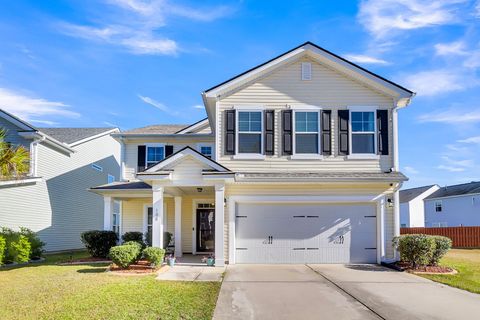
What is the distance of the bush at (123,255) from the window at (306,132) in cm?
692

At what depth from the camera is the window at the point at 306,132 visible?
1584cm

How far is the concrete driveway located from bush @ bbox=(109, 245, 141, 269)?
3.00 m

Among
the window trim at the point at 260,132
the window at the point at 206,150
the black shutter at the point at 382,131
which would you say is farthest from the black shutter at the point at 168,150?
the black shutter at the point at 382,131

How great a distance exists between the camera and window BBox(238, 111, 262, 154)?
15781 mm

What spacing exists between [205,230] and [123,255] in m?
7.16

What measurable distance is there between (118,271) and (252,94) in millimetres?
7854

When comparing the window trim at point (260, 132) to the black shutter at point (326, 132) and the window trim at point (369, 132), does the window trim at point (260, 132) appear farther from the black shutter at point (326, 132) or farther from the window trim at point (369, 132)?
the window trim at point (369, 132)

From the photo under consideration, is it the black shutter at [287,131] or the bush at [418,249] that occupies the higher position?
the black shutter at [287,131]

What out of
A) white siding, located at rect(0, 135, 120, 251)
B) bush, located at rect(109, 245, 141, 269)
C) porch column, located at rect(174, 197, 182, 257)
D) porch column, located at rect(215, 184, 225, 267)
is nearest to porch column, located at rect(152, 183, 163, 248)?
bush, located at rect(109, 245, 141, 269)

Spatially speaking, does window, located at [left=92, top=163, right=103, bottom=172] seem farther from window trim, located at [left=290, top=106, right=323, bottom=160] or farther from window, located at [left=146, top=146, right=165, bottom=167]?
window trim, located at [left=290, top=106, right=323, bottom=160]

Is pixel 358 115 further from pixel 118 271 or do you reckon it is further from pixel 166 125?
pixel 166 125

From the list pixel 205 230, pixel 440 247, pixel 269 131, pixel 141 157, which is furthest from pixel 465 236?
pixel 141 157

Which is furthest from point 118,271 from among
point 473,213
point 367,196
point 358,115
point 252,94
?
point 473,213

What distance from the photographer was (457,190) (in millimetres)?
41250
